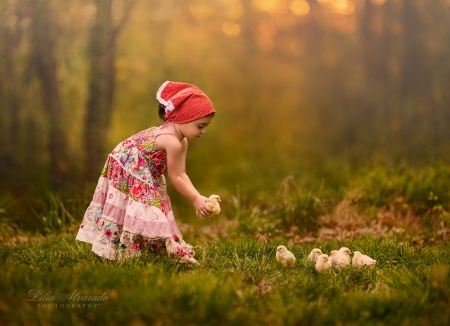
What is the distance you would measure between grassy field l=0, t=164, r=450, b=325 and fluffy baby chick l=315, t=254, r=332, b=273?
65mm

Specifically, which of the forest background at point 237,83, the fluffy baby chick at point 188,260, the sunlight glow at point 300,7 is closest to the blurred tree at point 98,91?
the forest background at point 237,83

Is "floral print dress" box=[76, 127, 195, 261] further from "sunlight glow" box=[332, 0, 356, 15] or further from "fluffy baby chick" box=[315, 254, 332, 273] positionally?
"sunlight glow" box=[332, 0, 356, 15]

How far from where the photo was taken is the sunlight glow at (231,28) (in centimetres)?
1828

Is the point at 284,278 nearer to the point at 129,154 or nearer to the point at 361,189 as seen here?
the point at 129,154

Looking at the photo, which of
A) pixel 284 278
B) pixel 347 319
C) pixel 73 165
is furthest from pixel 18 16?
pixel 347 319

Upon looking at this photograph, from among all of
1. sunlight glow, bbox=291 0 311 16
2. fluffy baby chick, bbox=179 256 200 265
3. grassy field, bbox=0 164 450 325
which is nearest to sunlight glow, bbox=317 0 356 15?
sunlight glow, bbox=291 0 311 16

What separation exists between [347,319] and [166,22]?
1498 centimetres

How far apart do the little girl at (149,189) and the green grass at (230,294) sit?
0.73ft

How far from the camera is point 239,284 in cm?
325

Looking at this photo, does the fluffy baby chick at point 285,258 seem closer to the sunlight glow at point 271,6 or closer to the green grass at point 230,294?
the green grass at point 230,294

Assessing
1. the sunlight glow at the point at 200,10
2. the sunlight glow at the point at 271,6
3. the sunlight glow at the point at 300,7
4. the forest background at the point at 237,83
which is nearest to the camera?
the forest background at the point at 237,83

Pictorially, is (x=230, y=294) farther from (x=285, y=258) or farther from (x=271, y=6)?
(x=271, y=6)

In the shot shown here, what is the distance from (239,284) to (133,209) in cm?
112

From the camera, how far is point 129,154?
4.14m
